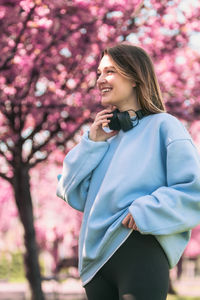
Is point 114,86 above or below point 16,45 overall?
above

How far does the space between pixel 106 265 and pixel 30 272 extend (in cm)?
441

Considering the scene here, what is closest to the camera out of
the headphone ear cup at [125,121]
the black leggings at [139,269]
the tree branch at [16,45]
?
the black leggings at [139,269]

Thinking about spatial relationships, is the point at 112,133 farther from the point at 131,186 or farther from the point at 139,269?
the point at 139,269

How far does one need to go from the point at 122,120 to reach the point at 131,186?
11.4 inches

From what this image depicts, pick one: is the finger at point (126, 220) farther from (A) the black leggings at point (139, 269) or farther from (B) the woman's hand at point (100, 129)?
(B) the woman's hand at point (100, 129)

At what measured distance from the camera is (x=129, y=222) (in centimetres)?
170

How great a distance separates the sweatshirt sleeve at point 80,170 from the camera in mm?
1919

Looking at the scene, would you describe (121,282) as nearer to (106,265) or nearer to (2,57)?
(106,265)

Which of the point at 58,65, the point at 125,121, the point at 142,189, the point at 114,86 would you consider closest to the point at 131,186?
the point at 142,189

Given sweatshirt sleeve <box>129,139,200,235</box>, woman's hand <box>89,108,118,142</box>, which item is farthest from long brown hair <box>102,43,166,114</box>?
sweatshirt sleeve <box>129,139,200,235</box>

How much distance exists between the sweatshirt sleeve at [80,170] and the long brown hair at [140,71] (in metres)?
0.24

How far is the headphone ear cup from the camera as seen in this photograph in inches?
74.5

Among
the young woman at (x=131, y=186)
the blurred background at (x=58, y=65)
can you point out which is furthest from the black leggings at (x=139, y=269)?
the blurred background at (x=58, y=65)

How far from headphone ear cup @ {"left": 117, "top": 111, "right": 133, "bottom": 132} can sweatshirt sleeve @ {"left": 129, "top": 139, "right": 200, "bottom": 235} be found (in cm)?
22
